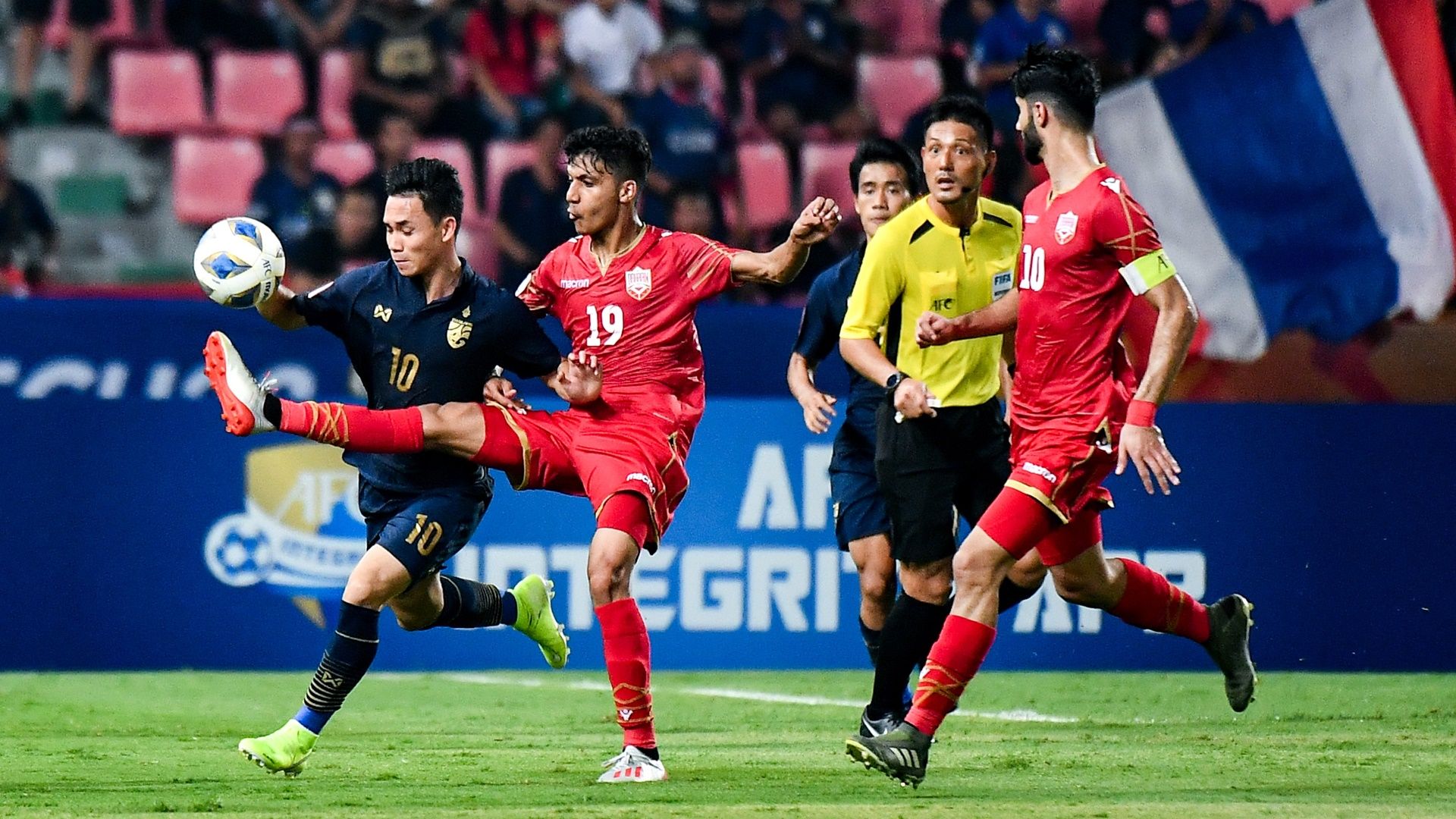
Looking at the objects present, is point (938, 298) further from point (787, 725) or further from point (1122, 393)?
point (787, 725)

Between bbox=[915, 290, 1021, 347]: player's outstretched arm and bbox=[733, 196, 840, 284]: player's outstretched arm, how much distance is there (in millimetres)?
419

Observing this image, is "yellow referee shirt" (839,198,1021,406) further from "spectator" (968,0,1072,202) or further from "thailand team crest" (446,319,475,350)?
"spectator" (968,0,1072,202)

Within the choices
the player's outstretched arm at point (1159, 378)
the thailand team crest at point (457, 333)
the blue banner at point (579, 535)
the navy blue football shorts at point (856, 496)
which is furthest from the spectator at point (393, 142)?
the player's outstretched arm at point (1159, 378)

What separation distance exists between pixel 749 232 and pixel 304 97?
3229 mm

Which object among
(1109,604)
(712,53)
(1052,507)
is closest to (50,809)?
(1052,507)

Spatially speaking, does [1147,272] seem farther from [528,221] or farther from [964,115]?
[528,221]

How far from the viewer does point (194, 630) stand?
9.91m

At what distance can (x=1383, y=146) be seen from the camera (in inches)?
478

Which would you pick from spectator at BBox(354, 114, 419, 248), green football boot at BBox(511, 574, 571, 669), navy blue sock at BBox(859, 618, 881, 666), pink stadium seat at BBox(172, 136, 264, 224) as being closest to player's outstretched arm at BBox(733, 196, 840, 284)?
green football boot at BBox(511, 574, 571, 669)

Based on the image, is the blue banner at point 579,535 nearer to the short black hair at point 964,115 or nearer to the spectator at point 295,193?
the spectator at point 295,193

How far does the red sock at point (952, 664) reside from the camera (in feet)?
19.6

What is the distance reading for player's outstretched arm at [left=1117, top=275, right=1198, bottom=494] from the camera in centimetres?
580

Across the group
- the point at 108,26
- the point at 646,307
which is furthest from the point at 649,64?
the point at 646,307

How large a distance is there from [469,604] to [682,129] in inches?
264
